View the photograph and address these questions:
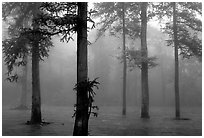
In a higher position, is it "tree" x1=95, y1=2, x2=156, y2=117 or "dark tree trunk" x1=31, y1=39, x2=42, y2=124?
"tree" x1=95, y1=2, x2=156, y2=117

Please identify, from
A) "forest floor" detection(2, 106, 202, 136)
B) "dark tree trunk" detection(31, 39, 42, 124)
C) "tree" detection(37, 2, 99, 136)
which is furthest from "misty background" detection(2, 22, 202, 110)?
"tree" detection(37, 2, 99, 136)

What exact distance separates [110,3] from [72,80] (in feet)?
97.5

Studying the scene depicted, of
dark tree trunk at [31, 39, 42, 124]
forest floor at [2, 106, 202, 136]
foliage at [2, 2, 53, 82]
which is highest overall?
foliage at [2, 2, 53, 82]

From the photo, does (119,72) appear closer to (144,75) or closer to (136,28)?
(136,28)

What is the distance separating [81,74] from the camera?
33.3 ft

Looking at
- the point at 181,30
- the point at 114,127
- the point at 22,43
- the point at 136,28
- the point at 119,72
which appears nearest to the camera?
the point at 114,127

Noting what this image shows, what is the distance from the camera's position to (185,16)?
21.4 m

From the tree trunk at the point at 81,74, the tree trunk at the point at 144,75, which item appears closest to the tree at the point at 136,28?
the tree trunk at the point at 144,75

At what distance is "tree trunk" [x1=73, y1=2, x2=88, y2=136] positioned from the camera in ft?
32.7

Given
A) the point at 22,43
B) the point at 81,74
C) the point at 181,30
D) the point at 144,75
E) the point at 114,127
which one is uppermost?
the point at 181,30

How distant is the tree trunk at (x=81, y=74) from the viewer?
997 centimetres

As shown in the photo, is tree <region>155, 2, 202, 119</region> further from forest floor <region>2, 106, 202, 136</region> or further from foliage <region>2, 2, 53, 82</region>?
foliage <region>2, 2, 53, 82</region>

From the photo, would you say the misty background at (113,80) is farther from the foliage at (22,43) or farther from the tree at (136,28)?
the foliage at (22,43)

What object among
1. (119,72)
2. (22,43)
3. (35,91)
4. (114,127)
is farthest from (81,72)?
(119,72)
